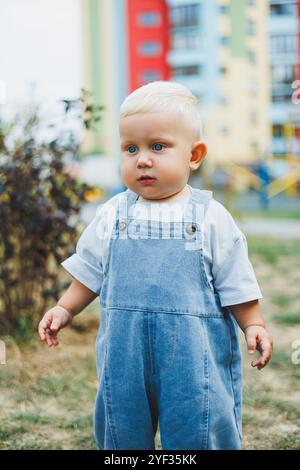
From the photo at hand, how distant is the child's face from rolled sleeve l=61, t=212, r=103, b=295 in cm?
18

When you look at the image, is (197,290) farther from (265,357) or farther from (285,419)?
(285,419)

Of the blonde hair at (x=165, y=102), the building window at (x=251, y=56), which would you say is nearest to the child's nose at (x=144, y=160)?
the blonde hair at (x=165, y=102)

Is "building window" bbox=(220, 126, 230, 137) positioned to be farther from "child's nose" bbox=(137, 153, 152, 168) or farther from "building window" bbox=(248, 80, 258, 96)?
"child's nose" bbox=(137, 153, 152, 168)

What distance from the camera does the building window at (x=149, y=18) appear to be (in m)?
18.7

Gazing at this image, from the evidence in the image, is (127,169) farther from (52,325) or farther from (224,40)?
(224,40)

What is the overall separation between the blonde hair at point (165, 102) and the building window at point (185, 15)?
1710 centimetres

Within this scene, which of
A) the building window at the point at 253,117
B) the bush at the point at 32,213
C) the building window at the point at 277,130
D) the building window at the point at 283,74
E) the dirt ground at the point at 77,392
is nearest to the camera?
the dirt ground at the point at 77,392

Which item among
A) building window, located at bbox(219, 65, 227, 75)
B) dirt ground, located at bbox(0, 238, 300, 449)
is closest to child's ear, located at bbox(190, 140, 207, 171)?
dirt ground, located at bbox(0, 238, 300, 449)

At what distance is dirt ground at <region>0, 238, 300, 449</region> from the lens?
239cm

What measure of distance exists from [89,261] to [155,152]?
0.37m

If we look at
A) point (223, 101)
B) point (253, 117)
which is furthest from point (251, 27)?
point (253, 117)

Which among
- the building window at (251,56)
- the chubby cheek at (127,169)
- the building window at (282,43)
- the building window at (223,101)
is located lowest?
the building window at (223,101)

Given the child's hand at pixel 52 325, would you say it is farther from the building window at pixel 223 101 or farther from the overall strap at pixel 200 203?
the building window at pixel 223 101
